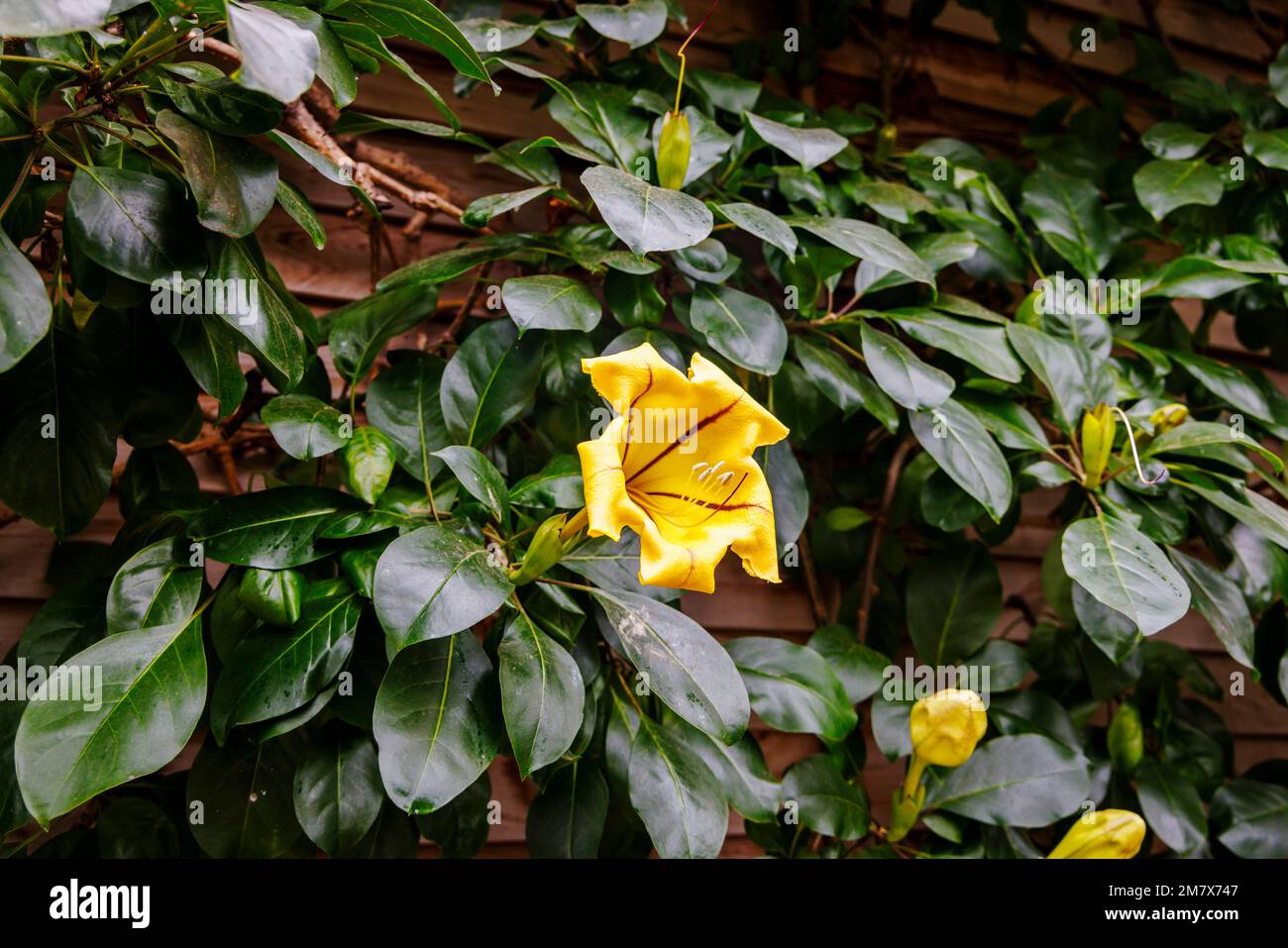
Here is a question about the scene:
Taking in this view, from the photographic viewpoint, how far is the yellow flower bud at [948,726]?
1.30 m

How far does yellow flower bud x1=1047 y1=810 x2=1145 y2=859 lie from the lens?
4.33ft

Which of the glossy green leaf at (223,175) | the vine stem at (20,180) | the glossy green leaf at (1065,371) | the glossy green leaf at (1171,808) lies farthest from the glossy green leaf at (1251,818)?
the vine stem at (20,180)

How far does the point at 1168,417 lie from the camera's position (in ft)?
4.91

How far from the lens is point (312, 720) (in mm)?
1143

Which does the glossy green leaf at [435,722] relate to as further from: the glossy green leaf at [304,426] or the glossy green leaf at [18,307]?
the glossy green leaf at [18,307]

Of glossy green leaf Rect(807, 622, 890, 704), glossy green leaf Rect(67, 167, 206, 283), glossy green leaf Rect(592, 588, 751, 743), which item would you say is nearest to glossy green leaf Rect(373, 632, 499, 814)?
glossy green leaf Rect(592, 588, 751, 743)

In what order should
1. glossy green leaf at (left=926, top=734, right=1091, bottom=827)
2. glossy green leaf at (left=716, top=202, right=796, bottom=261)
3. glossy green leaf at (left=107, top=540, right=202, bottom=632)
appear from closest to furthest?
glossy green leaf at (left=107, top=540, right=202, bottom=632) < glossy green leaf at (left=716, top=202, right=796, bottom=261) < glossy green leaf at (left=926, top=734, right=1091, bottom=827)

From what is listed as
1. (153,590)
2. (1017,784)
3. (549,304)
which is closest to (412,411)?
(549,304)

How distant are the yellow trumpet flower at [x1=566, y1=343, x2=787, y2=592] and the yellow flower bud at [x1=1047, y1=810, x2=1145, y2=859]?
0.76m

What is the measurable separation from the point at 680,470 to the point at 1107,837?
33.9 inches

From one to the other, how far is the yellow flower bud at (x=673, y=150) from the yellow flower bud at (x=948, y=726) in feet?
2.64

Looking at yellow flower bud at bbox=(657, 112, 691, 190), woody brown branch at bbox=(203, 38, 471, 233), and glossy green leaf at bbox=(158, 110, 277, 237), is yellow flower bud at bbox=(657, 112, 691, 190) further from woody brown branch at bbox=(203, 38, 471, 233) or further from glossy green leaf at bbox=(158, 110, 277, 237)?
glossy green leaf at bbox=(158, 110, 277, 237)

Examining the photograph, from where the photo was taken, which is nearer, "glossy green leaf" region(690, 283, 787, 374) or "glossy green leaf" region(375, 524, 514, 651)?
"glossy green leaf" region(375, 524, 514, 651)
